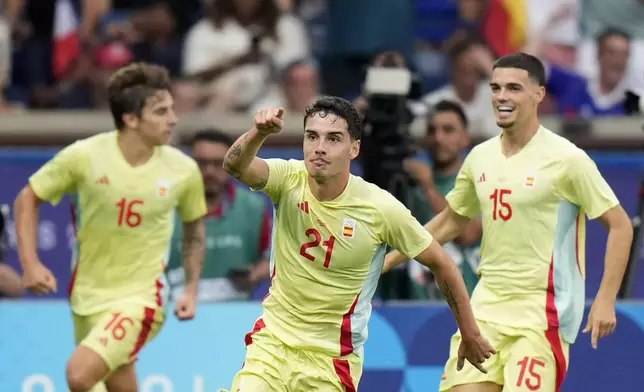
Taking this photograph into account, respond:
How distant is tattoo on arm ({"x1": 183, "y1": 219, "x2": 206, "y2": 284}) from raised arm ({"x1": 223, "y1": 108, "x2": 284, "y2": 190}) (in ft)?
7.46

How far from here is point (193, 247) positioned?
909cm

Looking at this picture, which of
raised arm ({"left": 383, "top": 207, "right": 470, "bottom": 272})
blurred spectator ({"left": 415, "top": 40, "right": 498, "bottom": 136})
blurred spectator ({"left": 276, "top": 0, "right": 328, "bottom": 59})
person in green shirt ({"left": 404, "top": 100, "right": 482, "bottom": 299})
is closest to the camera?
raised arm ({"left": 383, "top": 207, "right": 470, "bottom": 272})

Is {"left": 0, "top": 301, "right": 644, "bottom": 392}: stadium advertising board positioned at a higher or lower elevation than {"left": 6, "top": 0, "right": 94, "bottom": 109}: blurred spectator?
lower

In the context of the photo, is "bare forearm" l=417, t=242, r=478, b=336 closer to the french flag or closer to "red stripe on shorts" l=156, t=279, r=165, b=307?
"red stripe on shorts" l=156, t=279, r=165, b=307

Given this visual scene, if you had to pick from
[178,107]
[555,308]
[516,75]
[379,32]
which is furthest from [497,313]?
[178,107]

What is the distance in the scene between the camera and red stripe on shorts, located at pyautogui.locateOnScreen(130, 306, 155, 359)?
8516mm

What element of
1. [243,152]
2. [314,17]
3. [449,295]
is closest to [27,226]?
[243,152]

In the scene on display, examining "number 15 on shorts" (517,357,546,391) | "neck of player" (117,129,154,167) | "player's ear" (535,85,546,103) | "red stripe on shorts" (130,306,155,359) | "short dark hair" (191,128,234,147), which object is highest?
"player's ear" (535,85,546,103)

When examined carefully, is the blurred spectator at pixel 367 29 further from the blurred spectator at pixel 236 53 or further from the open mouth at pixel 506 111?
the open mouth at pixel 506 111

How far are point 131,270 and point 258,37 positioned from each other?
4.41m

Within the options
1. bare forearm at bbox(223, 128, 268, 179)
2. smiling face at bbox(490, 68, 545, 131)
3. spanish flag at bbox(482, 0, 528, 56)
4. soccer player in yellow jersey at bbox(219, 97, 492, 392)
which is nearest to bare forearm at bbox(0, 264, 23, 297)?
soccer player in yellow jersey at bbox(219, 97, 492, 392)

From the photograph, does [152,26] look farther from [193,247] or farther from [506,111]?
[506,111]

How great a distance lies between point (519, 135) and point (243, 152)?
1995 millimetres

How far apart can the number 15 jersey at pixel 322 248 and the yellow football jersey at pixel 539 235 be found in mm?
925
